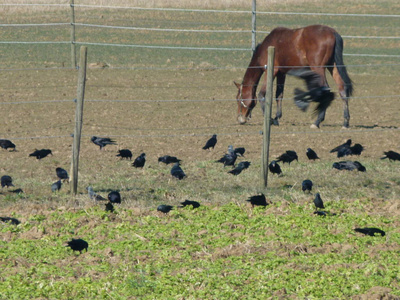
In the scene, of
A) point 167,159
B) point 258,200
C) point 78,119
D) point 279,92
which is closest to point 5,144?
point 167,159

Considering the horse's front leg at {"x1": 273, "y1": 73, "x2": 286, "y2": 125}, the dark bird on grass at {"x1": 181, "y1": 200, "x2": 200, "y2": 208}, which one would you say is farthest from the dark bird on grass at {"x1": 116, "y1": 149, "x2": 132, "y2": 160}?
the horse's front leg at {"x1": 273, "y1": 73, "x2": 286, "y2": 125}

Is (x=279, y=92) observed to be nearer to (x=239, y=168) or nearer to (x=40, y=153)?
(x=239, y=168)

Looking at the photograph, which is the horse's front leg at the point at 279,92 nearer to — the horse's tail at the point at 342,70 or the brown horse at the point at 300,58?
the brown horse at the point at 300,58

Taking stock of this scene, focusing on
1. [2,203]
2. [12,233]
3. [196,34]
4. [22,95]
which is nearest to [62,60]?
[22,95]

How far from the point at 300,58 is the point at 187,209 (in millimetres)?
7059

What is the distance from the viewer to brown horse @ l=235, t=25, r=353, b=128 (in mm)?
13414

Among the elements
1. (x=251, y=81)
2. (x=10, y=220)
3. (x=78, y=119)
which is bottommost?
(x=10, y=220)

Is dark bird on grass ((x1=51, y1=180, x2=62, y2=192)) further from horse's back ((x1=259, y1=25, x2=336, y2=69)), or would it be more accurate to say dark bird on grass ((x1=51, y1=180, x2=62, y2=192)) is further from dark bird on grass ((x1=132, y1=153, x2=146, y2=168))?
horse's back ((x1=259, y1=25, x2=336, y2=69))

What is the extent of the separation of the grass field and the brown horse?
1.56ft

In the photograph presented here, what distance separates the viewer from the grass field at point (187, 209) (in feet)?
18.1

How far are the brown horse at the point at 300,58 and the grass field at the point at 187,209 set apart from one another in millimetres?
477

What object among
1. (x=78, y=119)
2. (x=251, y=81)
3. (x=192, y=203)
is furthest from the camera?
(x=251, y=81)

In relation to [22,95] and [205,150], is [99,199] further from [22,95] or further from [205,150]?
[22,95]

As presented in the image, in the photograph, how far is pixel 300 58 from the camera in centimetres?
1393
